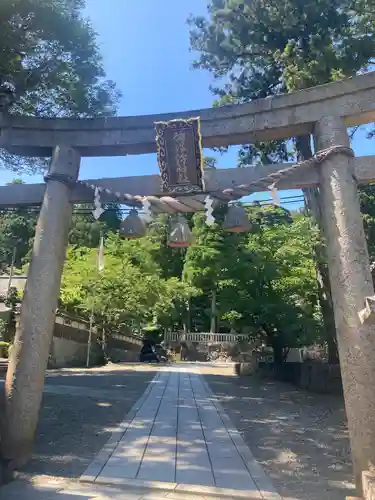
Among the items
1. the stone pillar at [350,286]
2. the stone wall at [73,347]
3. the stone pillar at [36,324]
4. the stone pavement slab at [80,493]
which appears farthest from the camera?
the stone wall at [73,347]

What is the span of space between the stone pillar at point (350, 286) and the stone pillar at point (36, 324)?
374 cm

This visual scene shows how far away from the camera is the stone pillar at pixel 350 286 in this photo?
457 centimetres

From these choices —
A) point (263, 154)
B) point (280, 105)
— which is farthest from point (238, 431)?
point (263, 154)

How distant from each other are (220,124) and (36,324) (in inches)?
154

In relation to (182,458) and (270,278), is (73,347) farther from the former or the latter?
(182,458)

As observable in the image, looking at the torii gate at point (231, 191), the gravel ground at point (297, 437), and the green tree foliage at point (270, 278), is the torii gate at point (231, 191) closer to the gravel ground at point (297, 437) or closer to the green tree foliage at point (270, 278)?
the gravel ground at point (297, 437)

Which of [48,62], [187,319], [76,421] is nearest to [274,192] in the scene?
[76,421]

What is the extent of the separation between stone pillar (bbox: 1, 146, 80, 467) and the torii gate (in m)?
0.01

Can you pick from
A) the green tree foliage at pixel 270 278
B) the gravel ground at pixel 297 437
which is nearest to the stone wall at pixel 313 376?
the gravel ground at pixel 297 437

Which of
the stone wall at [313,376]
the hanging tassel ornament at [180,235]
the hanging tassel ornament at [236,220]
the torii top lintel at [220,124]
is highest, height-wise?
the torii top lintel at [220,124]

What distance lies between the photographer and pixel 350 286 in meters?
4.93

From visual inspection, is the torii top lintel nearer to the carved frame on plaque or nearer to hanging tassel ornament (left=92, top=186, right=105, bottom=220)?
the carved frame on plaque

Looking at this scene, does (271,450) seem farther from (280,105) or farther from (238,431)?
(280,105)

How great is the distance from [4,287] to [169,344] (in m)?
14.8
